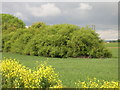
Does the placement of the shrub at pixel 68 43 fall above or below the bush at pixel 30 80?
above

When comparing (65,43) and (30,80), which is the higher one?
(65,43)

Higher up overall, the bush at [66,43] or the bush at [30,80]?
the bush at [66,43]

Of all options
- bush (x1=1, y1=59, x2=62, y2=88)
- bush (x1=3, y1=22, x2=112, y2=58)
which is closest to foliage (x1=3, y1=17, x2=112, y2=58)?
bush (x1=3, y1=22, x2=112, y2=58)

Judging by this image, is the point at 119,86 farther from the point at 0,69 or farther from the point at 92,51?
the point at 92,51

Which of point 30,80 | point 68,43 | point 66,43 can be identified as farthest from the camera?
point 66,43

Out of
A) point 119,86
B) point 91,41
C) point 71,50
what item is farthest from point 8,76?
point 91,41

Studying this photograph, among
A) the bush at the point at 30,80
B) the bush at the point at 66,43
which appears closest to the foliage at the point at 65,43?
the bush at the point at 66,43

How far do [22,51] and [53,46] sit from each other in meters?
2.69

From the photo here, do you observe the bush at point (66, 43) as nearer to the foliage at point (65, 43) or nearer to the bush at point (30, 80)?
the foliage at point (65, 43)

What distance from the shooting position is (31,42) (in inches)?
492

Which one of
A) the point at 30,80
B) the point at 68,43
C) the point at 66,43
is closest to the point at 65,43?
the point at 66,43

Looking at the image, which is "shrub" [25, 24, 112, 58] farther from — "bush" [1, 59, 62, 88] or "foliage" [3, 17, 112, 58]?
"bush" [1, 59, 62, 88]

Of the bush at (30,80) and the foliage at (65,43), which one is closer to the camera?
the bush at (30,80)

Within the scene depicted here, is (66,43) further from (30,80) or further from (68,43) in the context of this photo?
(30,80)
